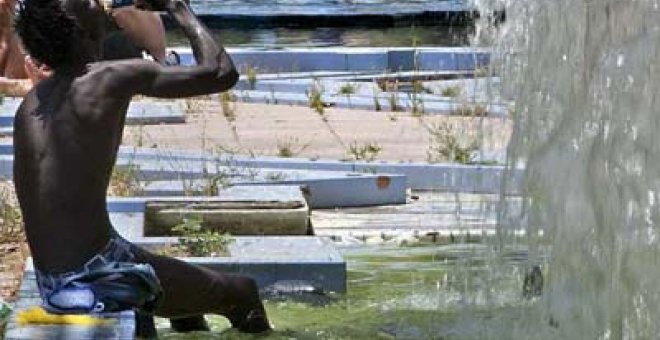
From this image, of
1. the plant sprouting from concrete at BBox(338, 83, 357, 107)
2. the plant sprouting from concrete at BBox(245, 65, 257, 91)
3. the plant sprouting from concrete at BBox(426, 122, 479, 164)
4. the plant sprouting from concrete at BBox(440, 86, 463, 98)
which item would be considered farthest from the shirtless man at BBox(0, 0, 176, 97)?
the plant sprouting from concrete at BBox(440, 86, 463, 98)

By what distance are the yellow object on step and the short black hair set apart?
764 millimetres

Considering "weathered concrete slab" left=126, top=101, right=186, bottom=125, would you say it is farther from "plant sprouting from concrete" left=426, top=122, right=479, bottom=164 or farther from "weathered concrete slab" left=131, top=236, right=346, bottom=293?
"weathered concrete slab" left=131, top=236, right=346, bottom=293

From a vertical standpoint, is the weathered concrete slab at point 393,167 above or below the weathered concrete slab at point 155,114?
above

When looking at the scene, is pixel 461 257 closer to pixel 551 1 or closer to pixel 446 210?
pixel 446 210

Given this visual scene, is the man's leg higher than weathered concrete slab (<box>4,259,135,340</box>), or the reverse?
weathered concrete slab (<box>4,259,135,340</box>)

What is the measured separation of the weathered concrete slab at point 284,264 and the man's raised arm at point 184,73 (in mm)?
1572

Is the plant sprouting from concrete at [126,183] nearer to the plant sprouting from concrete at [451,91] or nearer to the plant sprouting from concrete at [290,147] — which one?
the plant sprouting from concrete at [290,147]

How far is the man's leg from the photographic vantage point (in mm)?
5293

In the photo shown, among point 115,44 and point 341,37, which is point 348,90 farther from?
point 341,37

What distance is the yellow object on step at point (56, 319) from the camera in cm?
455

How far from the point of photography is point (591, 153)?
546cm

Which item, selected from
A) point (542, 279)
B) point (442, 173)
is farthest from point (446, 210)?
point (542, 279)

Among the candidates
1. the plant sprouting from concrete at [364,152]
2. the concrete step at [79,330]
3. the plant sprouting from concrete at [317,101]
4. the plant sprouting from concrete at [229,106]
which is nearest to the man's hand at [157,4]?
the concrete step at [79,330]

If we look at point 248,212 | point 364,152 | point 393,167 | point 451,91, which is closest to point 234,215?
point 248,212
